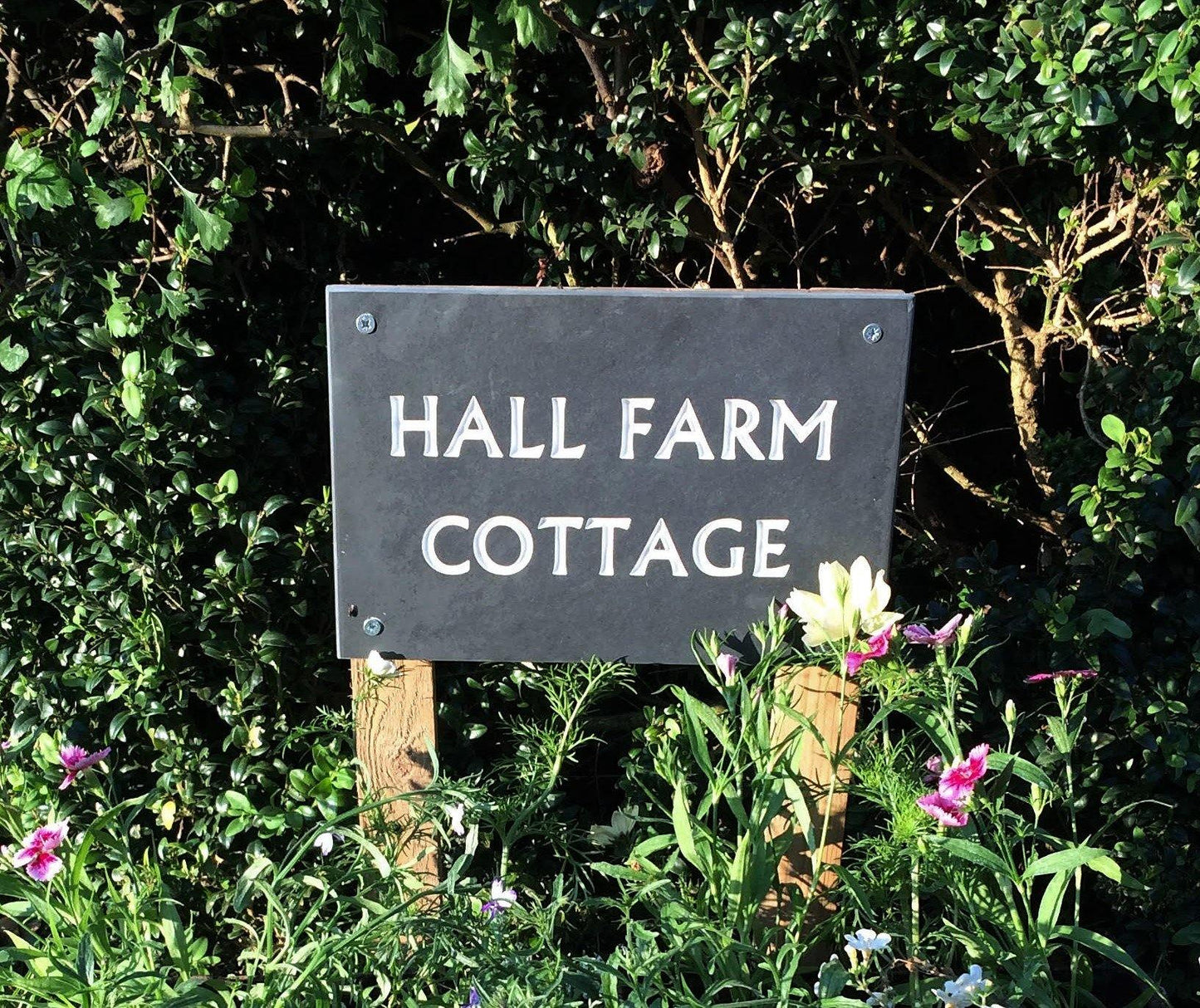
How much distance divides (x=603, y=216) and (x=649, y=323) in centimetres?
65

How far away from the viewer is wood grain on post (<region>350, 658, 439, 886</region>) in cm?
165

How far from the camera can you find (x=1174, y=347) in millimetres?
1687

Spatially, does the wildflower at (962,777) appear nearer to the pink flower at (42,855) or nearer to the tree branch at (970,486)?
the tree branch at (970,486)

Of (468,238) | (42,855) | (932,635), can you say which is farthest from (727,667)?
(468,238)

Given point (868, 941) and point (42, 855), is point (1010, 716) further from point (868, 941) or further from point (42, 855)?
point (42, 855)

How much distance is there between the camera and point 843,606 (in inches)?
57.6

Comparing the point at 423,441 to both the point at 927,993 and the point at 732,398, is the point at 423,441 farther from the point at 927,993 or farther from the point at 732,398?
the point at 927,993

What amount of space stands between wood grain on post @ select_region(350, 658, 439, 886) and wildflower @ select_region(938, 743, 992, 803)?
72 centimetres

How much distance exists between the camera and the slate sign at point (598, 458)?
1.48 meters

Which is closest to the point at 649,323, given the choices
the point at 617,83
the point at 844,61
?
the point at 617,83

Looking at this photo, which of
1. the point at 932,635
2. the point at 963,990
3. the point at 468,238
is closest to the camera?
the point at 963,990

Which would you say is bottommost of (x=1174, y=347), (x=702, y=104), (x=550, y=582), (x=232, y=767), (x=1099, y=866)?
(x=232, y=767)

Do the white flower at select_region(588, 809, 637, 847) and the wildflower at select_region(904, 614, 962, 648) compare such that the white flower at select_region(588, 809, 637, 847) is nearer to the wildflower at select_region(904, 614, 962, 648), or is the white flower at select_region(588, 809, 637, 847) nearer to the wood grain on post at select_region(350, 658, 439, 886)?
the wood grain on post at select_region(350, 658, 439, 886)

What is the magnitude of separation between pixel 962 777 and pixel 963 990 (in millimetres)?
236
